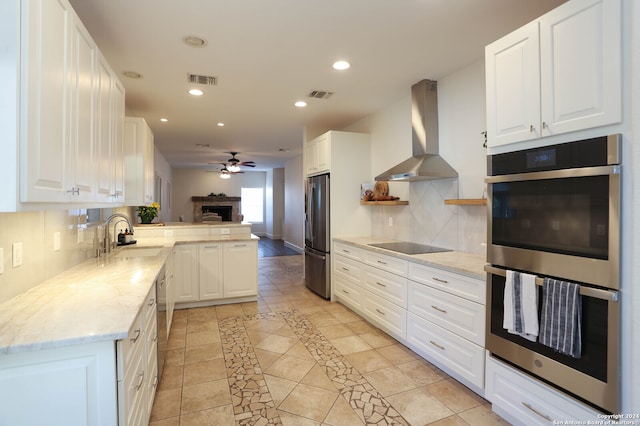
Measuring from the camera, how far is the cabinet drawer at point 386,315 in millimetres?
3059

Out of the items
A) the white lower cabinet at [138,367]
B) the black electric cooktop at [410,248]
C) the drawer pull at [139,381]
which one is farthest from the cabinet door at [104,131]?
the black electric cooktop at [410,248]

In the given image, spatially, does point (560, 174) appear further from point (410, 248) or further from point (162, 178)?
point (162, 178)

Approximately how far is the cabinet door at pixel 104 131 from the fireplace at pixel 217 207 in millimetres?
9567

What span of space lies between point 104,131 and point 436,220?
301 centimetres

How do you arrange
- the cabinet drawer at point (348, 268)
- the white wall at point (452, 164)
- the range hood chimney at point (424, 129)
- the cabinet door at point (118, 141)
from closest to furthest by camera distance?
the cabinet door at point (118, 141) < the white wall at point (452, 164) < the range hood chimney at point (424, 129) < the cabinet drawer at point (348, 268)

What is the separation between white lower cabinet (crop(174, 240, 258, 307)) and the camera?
4.16 metres

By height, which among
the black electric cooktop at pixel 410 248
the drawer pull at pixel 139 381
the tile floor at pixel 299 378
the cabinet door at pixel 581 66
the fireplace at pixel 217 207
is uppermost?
the cabinet door at pixel 581 66

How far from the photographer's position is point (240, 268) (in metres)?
4.39

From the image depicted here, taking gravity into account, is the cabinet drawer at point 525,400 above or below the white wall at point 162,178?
below

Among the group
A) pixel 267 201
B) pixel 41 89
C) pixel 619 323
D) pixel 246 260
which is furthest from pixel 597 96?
pixel 267 201

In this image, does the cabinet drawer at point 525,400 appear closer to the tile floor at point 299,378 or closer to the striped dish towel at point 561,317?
the tile floor at point 299,378

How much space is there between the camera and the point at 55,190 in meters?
1.36

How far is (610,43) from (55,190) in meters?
2.46

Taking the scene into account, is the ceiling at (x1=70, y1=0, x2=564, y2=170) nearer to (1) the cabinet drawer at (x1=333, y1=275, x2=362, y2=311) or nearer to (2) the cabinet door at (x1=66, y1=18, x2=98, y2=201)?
(2) the cabinet door at (x1=66, y1=18, x2=98, y2=201)
